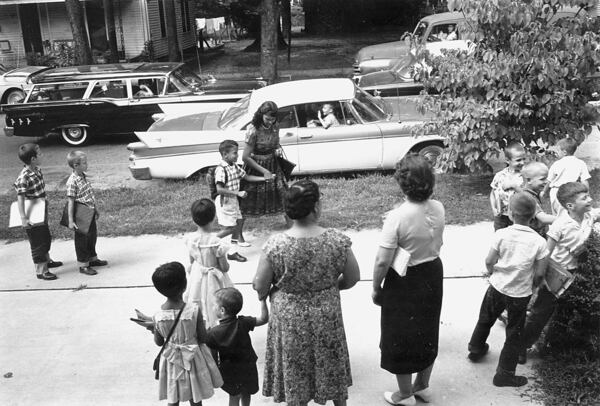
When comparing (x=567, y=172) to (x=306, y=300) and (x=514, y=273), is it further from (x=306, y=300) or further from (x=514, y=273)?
(x=306, y=300)

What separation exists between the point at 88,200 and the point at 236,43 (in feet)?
93.0

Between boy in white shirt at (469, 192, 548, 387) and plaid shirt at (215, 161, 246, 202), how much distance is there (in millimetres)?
2940

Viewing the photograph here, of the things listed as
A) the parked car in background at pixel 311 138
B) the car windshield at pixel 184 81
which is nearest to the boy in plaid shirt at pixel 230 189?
the parked car in background at pixel 311 138

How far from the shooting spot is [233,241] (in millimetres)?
7277

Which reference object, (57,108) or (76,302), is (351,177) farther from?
(57,108)

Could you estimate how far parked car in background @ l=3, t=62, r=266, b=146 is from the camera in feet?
43.3

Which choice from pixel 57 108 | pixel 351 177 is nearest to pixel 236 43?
pixel 57 108

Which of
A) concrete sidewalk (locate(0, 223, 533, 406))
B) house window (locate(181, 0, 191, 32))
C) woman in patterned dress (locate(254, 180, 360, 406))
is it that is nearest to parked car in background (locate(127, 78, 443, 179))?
concrete sidewalk (locate(0, 223, 533, 406))

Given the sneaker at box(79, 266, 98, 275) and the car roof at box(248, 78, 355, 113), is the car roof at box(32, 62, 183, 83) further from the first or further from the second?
the sneaker at box(79, 266, 98, 275)

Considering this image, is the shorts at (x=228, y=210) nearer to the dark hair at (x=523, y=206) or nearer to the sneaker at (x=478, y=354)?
the sneaker at (x=478, y=354)

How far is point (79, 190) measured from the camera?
6516mm

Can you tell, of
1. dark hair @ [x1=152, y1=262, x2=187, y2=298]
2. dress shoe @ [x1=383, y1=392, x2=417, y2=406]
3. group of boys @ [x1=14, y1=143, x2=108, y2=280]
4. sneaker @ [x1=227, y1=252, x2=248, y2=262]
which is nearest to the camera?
dark hair @ [x1=152, y1=262, x2=187, y2=298]

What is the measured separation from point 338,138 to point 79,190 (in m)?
4.03

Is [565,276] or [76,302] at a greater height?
[565,276]
